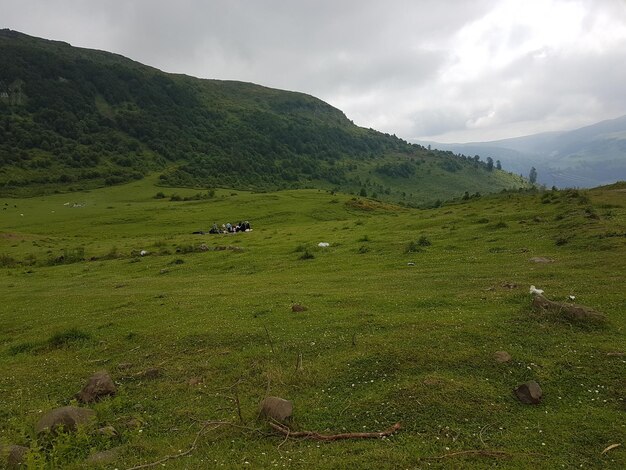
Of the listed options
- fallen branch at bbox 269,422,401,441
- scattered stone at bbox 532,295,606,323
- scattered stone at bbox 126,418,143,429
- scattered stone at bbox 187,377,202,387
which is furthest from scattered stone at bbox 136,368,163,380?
scattered stone at bbox 532,295,606,323

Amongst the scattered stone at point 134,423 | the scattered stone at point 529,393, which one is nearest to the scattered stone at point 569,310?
the scattered stone at point 529,393

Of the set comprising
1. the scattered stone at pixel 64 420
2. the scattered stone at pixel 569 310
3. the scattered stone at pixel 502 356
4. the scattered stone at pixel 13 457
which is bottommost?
the scattered stone at pixel 13 457

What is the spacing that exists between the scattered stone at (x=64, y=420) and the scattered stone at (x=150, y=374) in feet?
9.28

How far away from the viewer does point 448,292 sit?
18312 mm

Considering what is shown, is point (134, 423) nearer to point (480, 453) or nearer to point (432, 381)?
point (432, 381)

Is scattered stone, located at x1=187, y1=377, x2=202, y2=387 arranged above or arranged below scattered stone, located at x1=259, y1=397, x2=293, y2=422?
below

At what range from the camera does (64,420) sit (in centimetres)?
936

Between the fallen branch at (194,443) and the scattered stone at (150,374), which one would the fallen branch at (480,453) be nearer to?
the fallen branch at (194,443)

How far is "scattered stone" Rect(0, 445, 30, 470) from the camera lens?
8.16 metres

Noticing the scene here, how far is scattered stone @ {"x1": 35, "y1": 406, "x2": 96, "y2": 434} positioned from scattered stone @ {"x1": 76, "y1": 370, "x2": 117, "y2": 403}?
1495 millimetres

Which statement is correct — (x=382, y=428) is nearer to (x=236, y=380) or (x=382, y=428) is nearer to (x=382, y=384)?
(x=382, y=384)

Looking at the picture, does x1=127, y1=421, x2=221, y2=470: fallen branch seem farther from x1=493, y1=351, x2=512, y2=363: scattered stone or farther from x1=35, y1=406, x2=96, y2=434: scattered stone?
x1=493, y1=351, x2=512, y2=363: scattered stone

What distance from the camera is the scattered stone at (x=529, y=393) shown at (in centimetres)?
915

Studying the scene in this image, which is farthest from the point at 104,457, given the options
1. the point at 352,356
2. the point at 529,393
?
the point at 529,393
